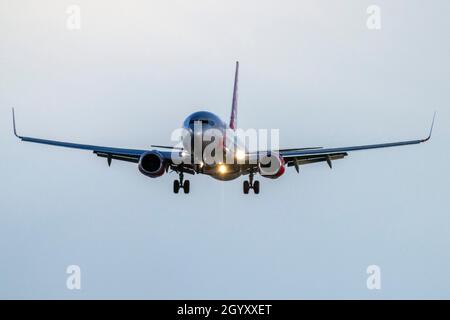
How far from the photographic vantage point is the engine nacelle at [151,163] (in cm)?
5269

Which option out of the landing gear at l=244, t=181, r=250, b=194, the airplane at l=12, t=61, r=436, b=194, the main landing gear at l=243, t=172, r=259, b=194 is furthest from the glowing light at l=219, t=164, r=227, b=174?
the landing gear at l=244, t=181, r=250, b=194

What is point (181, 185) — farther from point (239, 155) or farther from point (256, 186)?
point (239, 155)

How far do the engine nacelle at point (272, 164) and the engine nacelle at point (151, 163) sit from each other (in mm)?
6129

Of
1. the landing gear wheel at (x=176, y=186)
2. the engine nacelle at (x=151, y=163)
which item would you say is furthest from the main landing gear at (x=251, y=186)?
the engine nacelle at (x=151, y=163)

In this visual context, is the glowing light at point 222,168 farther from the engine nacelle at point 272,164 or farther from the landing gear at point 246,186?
the landing gear at point 246,186

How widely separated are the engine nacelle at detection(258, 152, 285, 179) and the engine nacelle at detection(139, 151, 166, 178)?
613cm

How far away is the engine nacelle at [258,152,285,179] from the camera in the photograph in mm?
53688

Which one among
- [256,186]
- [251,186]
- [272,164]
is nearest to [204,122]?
[272,164]

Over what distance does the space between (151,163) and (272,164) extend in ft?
24.1

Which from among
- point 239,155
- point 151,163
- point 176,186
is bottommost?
point 176,186

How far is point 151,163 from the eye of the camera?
52781 mm
